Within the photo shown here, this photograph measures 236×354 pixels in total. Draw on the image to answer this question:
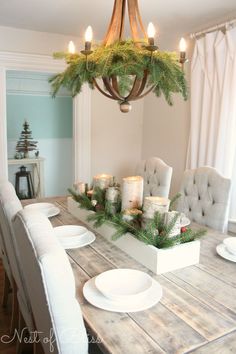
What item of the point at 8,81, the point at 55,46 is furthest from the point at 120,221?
the point at 8,81

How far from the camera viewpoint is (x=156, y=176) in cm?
282

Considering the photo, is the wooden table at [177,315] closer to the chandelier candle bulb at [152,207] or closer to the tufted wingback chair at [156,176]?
the chandelier candle bulb at [152,207]

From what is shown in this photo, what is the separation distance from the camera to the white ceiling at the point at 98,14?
7.95ft

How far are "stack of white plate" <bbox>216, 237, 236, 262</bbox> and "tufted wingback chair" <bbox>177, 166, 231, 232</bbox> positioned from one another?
0.46m

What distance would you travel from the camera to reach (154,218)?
1579 millimetres

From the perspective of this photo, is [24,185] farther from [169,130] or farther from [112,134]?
[169,130]

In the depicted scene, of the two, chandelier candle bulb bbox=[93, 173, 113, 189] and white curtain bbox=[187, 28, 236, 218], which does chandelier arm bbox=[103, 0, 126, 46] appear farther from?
white curtain bbox=[187, 28, 236, 218]

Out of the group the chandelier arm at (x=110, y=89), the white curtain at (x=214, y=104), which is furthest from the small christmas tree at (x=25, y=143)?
the chandelier arm at (x=110, y=89)

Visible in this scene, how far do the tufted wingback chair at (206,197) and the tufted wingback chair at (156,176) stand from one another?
0.76ft

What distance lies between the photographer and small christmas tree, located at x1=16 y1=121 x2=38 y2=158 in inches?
194

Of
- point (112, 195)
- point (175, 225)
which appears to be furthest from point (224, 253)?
point (112, 195)

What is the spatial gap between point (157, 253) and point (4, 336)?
1.34 m

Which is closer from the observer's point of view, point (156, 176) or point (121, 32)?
point (121, 32)

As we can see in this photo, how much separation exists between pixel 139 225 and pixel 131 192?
0.64 ft
